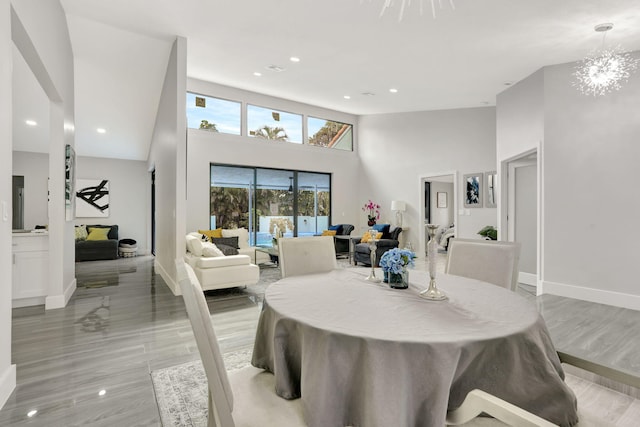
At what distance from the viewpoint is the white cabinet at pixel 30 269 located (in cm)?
370

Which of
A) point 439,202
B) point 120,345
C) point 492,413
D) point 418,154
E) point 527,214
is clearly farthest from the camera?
point 439,202

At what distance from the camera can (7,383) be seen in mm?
1992

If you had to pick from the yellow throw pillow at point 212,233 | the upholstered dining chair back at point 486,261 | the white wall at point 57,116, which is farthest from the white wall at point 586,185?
the white wall at point 57,116

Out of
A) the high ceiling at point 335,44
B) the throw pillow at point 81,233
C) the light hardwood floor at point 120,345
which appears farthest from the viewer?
the throw pillow at point 81,233

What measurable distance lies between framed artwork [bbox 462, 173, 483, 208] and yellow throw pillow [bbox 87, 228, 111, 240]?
847 cm

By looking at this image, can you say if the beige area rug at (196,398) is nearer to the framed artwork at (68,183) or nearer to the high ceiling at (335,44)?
the framed artwork at (68,183)

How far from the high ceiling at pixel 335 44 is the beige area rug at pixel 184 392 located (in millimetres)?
3501

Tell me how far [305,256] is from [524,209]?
4272 millimetres

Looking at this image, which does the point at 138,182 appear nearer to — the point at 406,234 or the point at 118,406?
the point at 406,234

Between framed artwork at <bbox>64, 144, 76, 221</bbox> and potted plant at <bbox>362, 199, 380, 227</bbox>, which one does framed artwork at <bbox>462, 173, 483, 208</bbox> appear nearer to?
potted plant at <bbox>362, 199, 380, 227</bbox>

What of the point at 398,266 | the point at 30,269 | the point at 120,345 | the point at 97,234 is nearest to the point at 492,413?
the point at 398,266

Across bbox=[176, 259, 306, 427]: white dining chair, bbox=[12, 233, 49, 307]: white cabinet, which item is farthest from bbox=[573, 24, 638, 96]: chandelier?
bbox=[12, 233, 49, 307]: white cabinet

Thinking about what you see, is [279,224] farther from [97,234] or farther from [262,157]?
→ [97,234]

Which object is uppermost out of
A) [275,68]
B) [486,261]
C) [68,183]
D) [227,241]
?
[275,68]
